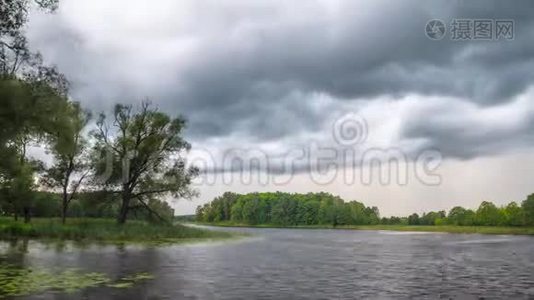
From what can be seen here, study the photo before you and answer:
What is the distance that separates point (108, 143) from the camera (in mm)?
59656

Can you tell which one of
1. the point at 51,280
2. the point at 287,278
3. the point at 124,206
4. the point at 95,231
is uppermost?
the point at 124,206

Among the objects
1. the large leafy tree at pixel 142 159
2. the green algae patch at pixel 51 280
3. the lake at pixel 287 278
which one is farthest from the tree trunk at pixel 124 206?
the green algae patch at pixel 51 280

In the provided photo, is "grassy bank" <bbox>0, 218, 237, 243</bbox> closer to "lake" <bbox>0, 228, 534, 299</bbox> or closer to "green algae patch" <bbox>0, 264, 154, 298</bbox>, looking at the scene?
"lake" <bbox>0, 228, 534, 299</bbox>

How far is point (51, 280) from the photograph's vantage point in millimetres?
19594

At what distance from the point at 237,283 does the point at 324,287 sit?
367cm

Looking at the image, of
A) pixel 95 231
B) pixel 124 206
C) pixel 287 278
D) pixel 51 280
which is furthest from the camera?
pixel 124 206

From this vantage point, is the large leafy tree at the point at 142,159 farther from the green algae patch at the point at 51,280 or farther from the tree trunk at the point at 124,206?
the green algae patch at the point at 51,280

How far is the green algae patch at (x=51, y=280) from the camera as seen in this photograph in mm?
17031

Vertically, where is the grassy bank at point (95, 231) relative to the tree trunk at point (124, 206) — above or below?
below

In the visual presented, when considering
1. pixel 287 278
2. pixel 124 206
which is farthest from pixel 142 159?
pixel 287 278

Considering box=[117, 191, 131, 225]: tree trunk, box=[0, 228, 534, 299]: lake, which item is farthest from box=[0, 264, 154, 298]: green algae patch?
box=[117, 191, 131, 225]: tree trunk

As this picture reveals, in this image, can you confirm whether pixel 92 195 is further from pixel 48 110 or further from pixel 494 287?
pixel 494 287

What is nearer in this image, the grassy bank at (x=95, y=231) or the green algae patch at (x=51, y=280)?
the green algae patch at (x=51, y=280)

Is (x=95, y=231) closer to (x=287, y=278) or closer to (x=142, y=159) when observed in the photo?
(x=142, y=159)
